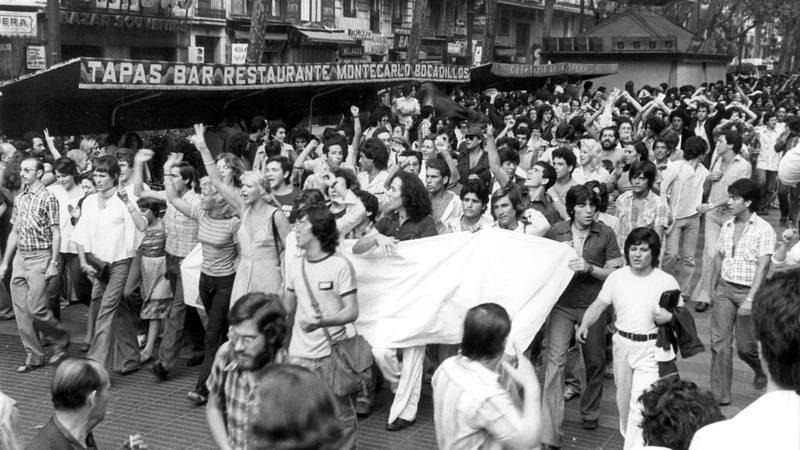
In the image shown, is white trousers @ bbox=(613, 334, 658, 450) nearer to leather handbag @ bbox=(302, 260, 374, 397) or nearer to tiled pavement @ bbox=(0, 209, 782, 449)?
tiled pavement @ bbox=(0, 209, 782, 449)

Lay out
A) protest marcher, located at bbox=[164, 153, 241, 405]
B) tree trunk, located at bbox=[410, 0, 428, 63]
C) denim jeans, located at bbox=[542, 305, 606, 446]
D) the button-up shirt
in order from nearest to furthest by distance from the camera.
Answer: denim jeans, located at bbox=[542, 305, 606, 446], protest marcher, located at bbox=[164, 153, 241, 405], the button-up shirt, tree trunk, located at bbox=[410, 0, 428, 63]

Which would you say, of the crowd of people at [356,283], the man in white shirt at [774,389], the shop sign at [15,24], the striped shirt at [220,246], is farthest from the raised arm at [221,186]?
the shop sign at [15,24]

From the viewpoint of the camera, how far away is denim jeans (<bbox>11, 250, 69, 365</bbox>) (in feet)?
→ 28.5

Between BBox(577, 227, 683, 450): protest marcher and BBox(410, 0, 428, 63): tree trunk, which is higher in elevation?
BBox(410, 0, 428, 63): tree trunk

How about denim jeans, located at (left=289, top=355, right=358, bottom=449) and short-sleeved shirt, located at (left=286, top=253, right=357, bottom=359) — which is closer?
denim jeans, located at (left=289, top=355, right=358, bottom=449)

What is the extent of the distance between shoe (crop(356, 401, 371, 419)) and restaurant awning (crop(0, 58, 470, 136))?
6.00 metres

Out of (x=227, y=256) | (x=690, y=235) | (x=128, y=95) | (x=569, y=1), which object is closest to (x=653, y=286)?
(x=227, y=256)

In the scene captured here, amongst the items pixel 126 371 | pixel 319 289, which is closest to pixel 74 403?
pixel 319 289

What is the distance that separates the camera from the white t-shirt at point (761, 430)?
7.73ft

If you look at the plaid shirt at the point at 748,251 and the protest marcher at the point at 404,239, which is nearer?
the protest marcher at the point at 404,239

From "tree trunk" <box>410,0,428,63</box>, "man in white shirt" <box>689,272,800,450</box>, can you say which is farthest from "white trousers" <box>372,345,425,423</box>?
"tree trunk" <box>410,0,428,63</box>

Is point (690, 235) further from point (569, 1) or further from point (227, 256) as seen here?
point (569, 1)

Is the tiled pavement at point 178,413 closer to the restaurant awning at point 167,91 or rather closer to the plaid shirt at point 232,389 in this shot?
the plaid shirt at point 232,389

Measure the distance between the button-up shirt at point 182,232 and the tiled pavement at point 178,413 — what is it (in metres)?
1.04
